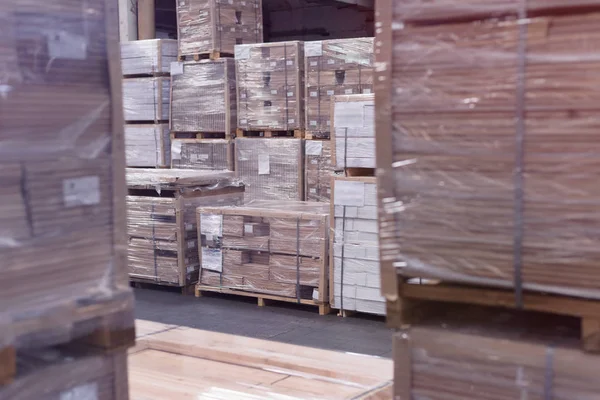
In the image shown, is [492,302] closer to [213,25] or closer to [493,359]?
[493,359]

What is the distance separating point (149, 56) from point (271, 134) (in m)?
2.00

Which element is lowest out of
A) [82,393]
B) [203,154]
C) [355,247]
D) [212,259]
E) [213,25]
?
[212,259]

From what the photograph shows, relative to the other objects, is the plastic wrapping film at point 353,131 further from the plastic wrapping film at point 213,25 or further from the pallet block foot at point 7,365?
the pallet block foot at point 7,365

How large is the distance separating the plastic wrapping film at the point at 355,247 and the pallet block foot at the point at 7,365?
4.52m

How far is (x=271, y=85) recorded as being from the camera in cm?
882

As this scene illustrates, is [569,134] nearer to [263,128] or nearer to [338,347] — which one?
[338,347]

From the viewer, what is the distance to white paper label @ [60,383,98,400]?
2.29 m

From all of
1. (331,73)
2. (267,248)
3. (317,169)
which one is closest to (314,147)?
(317,169)

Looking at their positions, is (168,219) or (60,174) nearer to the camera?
(60,174)

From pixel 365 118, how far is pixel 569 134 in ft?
14.0

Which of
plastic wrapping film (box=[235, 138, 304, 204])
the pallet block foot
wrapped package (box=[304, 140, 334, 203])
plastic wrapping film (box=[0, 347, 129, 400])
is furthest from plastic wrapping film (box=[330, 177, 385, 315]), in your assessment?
the pallet block foot

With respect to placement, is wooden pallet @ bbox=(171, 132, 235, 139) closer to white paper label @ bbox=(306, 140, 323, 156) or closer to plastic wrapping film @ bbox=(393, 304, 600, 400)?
white paper label @ bbox=(306, 140, 323, 156)

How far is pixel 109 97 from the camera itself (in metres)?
2.37

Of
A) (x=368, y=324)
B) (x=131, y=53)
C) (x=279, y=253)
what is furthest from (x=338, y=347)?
(x=131, y=53)
